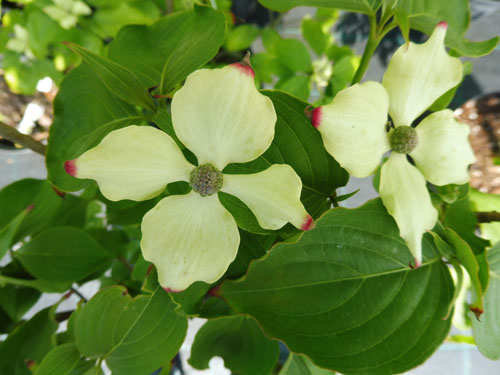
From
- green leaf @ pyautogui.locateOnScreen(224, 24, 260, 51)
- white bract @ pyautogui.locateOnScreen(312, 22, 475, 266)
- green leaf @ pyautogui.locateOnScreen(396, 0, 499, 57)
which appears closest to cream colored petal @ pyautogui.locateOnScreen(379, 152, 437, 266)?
white bract @ pyautogui.locateOnScreen(312, 22, 475, 266)

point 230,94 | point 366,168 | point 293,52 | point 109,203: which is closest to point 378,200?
point 366,168

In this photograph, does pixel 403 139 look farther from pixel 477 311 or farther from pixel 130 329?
pixel 130 329

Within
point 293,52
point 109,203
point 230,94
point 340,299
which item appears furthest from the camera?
point 293,52

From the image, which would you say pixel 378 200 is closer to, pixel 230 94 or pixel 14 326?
pixel 230 94

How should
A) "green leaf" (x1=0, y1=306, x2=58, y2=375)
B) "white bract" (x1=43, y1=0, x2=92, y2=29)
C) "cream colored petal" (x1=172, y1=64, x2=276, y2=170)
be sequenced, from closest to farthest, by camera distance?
1. "cream colored petal" (x1=172, y1=64, x2=276, y2=170)
2. "green leaf" (x1=0, y1=306, x2=58, y2=375)
3. "white bract" (x1=43, y1=0, x2=92, y2=29)

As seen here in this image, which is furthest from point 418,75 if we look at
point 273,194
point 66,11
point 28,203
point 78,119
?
point 66,11

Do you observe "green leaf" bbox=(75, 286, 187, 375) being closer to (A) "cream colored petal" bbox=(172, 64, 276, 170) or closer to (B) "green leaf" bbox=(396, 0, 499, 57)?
(A) "cream colored petal" bbox=(172, 64, 276, 170)
